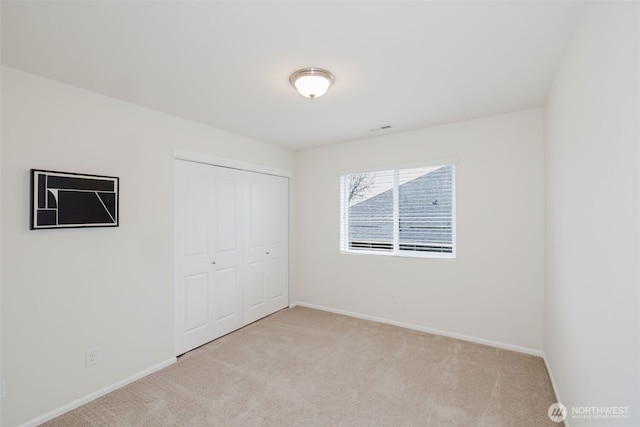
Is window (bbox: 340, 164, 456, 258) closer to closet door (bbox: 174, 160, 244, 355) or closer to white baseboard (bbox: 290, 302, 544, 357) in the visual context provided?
white baseboard (bbox: 290, 302, 544, 357)

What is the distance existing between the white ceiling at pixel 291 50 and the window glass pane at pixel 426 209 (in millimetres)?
943

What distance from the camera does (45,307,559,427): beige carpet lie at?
207 cm

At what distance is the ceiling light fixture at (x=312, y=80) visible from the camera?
2.12m

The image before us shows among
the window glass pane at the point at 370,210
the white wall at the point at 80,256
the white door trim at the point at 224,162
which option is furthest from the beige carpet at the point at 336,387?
the white door trim at the point at 224,162

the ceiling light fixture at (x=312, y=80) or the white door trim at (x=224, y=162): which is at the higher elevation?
the ceiling light fixture at (x=312, y=80)

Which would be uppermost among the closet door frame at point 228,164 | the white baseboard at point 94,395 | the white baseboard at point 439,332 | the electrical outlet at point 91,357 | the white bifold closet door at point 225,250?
the closet door frame at point 228,164

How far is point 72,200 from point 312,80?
204 centimetres

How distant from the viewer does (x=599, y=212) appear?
134 centimetres

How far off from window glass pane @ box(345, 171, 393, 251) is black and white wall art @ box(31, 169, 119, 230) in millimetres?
2846

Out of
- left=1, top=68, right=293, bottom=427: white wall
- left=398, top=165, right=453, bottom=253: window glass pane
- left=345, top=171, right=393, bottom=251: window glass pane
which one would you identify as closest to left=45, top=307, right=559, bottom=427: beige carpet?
left=1, top=68, right=293, bottom=427: white wall

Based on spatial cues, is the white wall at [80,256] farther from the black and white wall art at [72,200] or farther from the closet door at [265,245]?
the closet door at [265,245]

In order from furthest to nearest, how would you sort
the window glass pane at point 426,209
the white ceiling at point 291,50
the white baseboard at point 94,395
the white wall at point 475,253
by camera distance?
the window glass pane at point 426,209 < the white wall at point 475,253 < the white baseboard at point 94,395 < the white ceiling at point 291,50

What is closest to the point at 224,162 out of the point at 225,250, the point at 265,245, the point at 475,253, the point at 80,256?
the point at 225,250

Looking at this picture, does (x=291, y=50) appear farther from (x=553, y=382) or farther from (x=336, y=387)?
(x=553, y=382)
